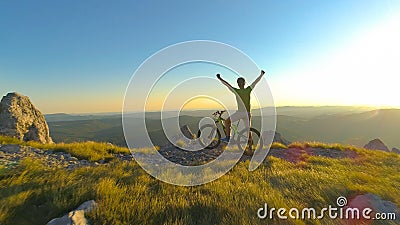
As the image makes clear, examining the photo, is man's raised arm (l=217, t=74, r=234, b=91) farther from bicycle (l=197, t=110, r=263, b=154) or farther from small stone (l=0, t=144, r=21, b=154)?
small stone (l=0, t=144, r=21, b=154)

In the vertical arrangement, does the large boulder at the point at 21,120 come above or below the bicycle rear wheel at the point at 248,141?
above

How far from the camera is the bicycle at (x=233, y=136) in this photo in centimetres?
1072

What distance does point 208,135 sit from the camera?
11.7 meters

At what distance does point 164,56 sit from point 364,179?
6.36 m

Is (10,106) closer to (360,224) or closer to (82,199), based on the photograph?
(82,199)

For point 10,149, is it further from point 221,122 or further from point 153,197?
point 221,122

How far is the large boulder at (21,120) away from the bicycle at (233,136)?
31.0 feet

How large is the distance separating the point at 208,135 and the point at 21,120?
10.2 m

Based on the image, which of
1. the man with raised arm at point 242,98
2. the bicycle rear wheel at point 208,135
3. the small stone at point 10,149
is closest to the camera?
the small stone at point 10,149

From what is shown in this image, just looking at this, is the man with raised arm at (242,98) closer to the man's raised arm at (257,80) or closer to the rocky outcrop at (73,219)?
the man's raised arm at (257,80)

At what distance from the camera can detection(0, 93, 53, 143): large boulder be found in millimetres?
11602

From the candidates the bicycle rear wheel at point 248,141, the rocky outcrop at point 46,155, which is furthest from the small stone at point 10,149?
the bicycle rear wheel at point 248,141

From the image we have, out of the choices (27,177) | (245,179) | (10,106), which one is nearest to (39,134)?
(10,106)

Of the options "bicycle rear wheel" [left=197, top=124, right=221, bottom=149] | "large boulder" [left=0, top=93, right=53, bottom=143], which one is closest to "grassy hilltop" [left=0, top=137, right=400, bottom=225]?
"bicycle rear wheel" [left=197, top=124, right=221, bottom=149]
